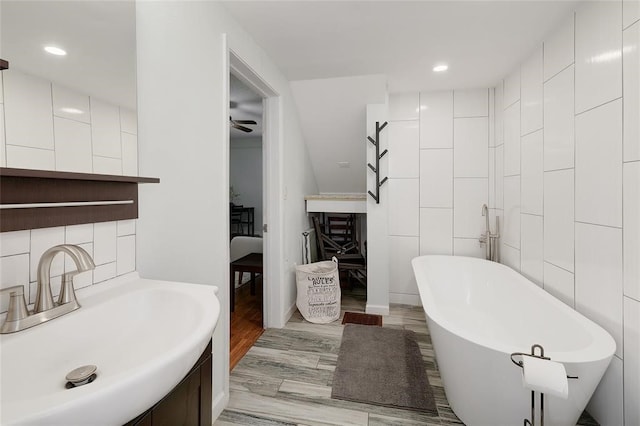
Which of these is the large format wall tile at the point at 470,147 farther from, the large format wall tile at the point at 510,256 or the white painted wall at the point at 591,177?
the large format wall tile at the point at 510,256

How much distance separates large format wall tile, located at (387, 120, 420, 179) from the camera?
126 inches

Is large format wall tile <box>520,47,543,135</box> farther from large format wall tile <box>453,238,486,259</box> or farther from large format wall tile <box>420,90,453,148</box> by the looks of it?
large format wall tile <box>453,238,486,259</box>

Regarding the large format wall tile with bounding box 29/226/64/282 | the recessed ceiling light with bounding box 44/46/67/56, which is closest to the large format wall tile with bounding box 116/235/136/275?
the large format wall tile with bounding box 29/226/64/282

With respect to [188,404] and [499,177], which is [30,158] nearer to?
[188,404]

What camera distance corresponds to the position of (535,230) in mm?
2201

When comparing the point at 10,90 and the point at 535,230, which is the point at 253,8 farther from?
the point at 535,230

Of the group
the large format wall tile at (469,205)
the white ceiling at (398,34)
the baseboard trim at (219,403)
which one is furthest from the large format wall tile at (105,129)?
the large format wall tile at (469,205)

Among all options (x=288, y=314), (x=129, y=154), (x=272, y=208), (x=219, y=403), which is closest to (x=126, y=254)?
(x=129, y=154)

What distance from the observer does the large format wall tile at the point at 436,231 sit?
10.3ft

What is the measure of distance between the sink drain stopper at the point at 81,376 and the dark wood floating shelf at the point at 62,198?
41 centimetres

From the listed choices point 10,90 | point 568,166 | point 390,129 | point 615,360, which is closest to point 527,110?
point 568,166

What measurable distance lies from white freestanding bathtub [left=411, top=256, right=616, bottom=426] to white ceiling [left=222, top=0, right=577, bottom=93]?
1749 millimetres

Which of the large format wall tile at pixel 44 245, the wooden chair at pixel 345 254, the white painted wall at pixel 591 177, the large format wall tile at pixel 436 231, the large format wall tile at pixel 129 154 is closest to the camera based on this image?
the large format wall tile at pixel 44 245

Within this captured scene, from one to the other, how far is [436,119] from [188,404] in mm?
3217
